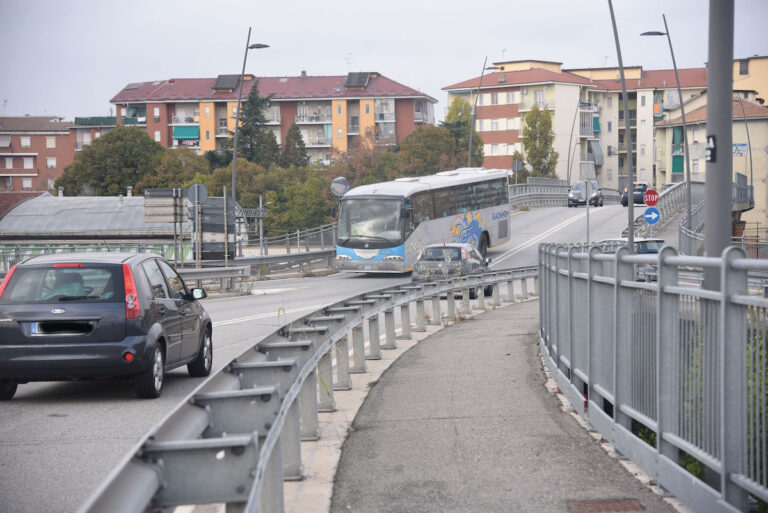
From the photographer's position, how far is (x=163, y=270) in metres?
12.5

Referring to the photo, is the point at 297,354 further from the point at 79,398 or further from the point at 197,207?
the point at 197,207

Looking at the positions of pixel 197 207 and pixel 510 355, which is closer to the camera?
pixel 510 355

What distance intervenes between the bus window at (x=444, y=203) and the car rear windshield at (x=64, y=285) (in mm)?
27295

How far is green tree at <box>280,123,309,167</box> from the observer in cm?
12412

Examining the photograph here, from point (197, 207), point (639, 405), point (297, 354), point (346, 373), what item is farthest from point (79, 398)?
point (197, 207)

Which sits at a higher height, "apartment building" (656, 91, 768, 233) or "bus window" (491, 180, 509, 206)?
"apartment building" (656, 91, 768, 233)

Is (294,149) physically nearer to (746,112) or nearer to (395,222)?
(746,112)

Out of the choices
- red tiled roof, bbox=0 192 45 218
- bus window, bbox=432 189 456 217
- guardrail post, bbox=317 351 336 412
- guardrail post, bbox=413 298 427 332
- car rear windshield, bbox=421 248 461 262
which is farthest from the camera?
red tiled roof, bbox=0 192 45 218

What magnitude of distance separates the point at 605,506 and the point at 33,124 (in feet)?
522

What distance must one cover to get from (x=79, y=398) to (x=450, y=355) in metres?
5.35

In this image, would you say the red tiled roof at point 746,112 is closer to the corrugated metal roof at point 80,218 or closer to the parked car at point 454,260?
the corrugated metal roof at point 80,218

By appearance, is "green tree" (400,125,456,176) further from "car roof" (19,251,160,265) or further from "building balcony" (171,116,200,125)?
"car roof" (19,251,160,265)

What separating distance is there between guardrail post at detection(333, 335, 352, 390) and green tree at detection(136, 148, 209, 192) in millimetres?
95019

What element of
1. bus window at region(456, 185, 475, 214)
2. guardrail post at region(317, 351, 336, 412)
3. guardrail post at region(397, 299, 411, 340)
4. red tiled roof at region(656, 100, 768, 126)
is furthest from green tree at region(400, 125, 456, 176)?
guardrail post at region(317, 351, 336, 412)
